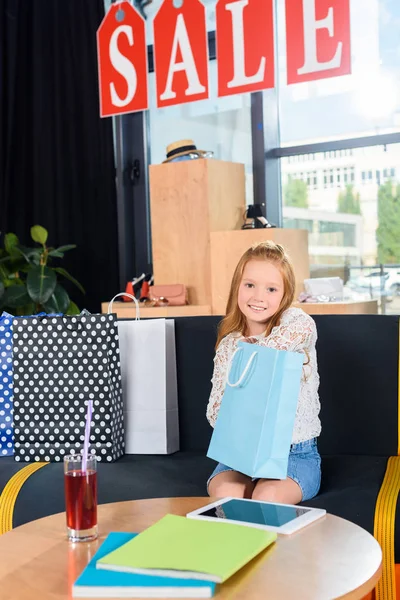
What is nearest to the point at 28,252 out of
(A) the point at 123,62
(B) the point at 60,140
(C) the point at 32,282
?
(C) the point at 32,282

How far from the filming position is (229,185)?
13.5 ft

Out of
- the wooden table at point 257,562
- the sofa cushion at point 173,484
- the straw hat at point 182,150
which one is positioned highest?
the straw hat at point 182,150

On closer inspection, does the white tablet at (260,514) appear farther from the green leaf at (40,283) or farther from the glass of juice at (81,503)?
the green leaf at (40,283)

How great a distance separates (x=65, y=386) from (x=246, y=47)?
183 cm

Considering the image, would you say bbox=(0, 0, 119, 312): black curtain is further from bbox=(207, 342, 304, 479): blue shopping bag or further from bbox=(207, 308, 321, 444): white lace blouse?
bbox=(207, 342, 304, 479): blue shopping bag

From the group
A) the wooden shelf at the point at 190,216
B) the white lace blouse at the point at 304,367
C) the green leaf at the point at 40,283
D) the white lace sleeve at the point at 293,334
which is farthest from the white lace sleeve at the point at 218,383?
the green leaf at the point at 40,283

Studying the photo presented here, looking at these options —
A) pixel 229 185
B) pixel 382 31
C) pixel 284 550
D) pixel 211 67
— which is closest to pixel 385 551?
pixel 284 550

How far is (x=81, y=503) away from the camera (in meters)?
1.35

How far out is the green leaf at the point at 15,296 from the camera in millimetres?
4051

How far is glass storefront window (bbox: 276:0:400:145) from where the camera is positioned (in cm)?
409

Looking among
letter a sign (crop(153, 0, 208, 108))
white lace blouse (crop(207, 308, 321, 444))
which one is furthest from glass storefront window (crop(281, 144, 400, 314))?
white lace blouse (crop(207, 308, 321, 444))

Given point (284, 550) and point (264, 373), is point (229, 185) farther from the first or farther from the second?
point (284, 550)

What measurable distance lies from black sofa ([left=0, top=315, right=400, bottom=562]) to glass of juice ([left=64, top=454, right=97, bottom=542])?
2.15ft

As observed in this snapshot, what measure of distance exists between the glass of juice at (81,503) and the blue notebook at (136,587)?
212 mm
